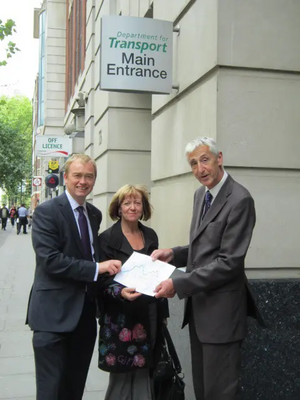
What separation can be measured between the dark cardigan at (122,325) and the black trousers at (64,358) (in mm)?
136

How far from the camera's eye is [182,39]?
16.8 ft

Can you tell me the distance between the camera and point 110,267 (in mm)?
3270

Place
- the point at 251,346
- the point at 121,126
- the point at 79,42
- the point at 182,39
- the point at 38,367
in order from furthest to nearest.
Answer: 1. the point at 79,42
2. the point at 121,126
3. the point at 182,39
4. the point at 251,346
5. the point at 38,367

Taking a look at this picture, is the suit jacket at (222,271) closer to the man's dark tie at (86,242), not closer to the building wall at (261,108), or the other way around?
the man's dark tie at (86,242)

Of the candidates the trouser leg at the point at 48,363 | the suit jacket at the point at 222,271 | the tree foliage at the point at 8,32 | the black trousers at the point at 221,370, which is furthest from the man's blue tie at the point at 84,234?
the tree foliage at the point at 8,32

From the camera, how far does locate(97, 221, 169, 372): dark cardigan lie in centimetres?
350

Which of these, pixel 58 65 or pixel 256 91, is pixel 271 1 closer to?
pixel 256 91

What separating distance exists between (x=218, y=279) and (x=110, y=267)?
2.42 ft

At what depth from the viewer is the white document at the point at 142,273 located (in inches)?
128

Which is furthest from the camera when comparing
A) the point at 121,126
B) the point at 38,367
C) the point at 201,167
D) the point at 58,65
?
the point at 58,65

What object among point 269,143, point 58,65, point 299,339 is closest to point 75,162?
point 269,143

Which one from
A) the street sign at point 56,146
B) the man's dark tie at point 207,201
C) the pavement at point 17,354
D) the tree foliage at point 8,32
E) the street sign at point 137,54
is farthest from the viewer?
the street sign at point 56,146

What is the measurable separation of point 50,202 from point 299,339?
2227 mm

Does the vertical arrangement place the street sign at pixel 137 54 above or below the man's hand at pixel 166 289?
above
